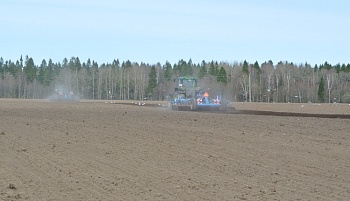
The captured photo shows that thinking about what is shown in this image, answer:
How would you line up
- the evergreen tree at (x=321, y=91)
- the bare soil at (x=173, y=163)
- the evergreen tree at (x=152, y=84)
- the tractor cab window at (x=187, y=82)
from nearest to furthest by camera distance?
the bare soil at (x=173, y=163) → the tractor cab window at (x=187, y=82) → the evergreen tree at (x=321, y=91) → the evergreen tree at (x=152, y=84)

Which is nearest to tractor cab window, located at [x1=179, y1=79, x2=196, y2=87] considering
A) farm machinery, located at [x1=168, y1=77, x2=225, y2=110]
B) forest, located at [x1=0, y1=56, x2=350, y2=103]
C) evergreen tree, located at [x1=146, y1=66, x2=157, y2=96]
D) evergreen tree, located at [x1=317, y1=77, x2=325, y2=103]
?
farm machinery, located at [x1=168, y1=77, x2=225, y2=110]

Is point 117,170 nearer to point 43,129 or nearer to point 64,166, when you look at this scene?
point 64,166

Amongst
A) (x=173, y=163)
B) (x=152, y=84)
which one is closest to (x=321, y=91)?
(x=152, y=84)

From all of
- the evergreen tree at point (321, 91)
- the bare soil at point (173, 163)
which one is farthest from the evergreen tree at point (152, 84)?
the bare soil at point (173, 163)

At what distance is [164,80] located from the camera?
157m

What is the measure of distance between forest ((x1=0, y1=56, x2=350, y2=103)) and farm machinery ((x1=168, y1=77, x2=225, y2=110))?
244ft

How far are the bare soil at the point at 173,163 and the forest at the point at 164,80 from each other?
99.7m

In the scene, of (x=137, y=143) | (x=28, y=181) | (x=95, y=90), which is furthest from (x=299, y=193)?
(x=95, y=90)

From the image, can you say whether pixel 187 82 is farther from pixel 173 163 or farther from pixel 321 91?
pixel 321 91

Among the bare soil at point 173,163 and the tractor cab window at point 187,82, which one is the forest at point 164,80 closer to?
the tractor cab window at point 187,82

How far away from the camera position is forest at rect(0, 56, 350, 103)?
135m

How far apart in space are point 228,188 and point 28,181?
4236 mm

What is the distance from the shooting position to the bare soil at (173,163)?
11.7 metres

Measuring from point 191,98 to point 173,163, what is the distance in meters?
28.1
